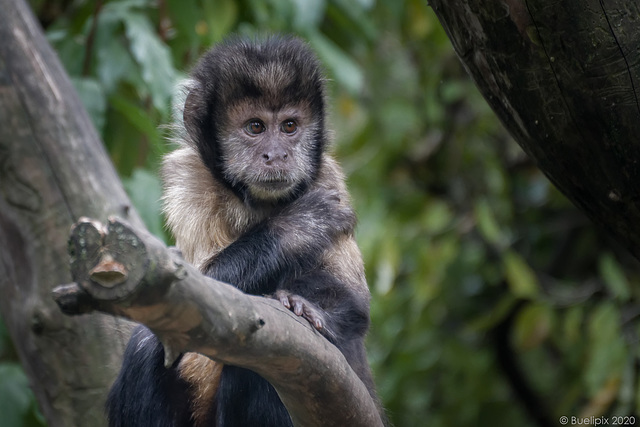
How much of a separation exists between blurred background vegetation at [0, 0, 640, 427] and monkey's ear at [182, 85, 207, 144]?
89cm

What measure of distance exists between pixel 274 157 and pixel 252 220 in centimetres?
34

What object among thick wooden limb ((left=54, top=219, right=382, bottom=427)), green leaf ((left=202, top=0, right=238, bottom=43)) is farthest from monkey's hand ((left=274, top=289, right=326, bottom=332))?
green leaf ((left=202, top=0, right=238, bottom=43))

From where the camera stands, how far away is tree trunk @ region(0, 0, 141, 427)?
4008 mm

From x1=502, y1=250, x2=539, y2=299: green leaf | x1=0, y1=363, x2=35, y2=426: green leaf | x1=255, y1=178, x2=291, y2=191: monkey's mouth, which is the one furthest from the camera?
x1=502, y1=250, x2=539, y2=299: green leaf

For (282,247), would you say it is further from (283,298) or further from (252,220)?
(252,220)

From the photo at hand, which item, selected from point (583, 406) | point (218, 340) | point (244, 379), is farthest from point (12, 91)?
point (583, 406)

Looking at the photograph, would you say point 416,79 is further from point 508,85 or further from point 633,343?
point 508,85

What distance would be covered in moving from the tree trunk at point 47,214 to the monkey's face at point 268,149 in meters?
0.67

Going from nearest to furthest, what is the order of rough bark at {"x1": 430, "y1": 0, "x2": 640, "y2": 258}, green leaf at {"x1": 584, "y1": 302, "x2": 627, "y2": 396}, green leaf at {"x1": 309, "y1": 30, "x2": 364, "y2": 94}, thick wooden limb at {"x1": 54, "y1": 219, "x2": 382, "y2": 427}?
thick wooden limb at {"x1": 54, "y1": 219, "x2": 382, "y2": 427} → rough bark at {"x1": 430, "y1": 0, "x2": 640, "y2": 258} → green leaf at {"x1": 584, "y1": 302, "x2": 627, "y2": 396} → green leaf at {"x1": 309, "y1": 30, "x2": 364, "y2": 94}

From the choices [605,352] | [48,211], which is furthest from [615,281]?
[48,211]

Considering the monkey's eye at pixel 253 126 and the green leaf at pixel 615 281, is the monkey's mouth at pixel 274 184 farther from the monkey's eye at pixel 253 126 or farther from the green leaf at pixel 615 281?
the green leaf at pixel 615 281

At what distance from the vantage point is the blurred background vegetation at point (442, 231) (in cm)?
536

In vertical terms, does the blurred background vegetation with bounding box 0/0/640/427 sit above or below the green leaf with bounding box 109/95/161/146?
below

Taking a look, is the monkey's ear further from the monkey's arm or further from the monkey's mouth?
the monkey's arm
